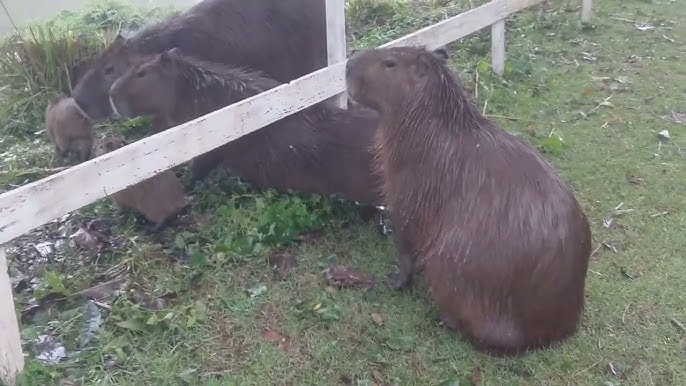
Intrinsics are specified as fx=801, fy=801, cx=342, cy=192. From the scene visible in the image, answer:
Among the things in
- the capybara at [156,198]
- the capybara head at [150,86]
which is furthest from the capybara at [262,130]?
the capybara at [156,198]

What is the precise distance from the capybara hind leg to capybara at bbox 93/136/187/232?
3.68 feet

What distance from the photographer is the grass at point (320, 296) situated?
289cm

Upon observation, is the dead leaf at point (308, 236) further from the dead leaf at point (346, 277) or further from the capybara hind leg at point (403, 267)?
the capybara hind leg at point (403, 267)

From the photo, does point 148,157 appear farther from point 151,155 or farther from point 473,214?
point 473,214

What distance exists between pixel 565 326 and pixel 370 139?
1.36m

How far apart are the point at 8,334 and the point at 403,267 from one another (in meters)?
1.53

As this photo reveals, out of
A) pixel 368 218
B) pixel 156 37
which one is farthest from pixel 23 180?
pixel 368 218

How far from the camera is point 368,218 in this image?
3895 millimetres

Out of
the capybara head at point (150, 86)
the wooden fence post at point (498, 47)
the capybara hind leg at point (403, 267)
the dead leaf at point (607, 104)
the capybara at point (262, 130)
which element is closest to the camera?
the capybara hind leg at point (403, 267)

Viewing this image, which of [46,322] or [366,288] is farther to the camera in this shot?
[366,288]

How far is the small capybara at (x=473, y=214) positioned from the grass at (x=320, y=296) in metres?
0.19

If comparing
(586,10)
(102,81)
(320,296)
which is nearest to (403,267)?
(320,296)

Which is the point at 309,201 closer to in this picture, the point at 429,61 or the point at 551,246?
the point at 429,61

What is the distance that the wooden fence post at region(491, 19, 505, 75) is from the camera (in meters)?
5.61
